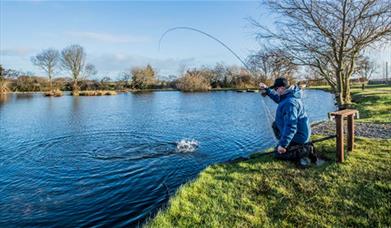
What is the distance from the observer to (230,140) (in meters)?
12.1

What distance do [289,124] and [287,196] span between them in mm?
1404

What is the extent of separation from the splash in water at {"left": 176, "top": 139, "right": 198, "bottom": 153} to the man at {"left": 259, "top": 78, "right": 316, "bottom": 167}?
445cm

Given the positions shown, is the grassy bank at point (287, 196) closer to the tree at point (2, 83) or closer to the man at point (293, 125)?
the man at point (293, 125)

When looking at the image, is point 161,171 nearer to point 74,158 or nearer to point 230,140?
point 74,158

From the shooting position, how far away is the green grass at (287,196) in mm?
4180

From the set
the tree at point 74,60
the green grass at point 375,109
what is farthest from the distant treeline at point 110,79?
the green grass at point 375,109

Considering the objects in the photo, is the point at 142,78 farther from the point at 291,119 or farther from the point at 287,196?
the point at 287,196

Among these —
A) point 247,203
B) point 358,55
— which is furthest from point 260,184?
point 358,55

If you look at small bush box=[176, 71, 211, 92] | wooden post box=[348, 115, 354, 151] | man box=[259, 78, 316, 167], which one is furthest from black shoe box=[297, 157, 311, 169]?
small bush box=[176, 71, 211, 92]

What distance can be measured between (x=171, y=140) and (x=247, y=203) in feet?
25.4

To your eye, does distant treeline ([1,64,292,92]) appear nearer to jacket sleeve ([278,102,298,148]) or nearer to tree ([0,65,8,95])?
tree ([0,65,8,95])

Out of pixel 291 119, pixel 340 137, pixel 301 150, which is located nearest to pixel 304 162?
pixel 301 150

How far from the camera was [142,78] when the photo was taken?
76500mm

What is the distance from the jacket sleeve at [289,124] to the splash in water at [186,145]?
5.05 metres
